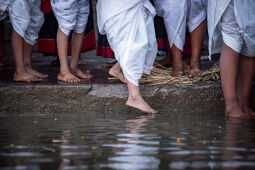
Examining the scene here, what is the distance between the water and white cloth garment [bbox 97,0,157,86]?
1.51 feet

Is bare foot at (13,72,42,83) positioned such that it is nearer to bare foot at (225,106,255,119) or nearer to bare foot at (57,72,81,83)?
bare foot at (57,72,81,83)

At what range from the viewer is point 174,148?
→ 2762mm

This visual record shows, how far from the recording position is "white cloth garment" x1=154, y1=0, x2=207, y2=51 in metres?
4.74

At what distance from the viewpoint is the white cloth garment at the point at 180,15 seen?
15.5ft

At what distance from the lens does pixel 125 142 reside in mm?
2965

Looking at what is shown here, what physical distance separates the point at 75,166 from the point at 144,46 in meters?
2.16

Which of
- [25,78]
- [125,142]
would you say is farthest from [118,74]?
[125,142]

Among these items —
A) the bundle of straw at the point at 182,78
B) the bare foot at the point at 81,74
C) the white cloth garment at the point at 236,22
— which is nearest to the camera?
the white cloth garment at the point at 236,22

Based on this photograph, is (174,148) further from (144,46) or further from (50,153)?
(144,46)

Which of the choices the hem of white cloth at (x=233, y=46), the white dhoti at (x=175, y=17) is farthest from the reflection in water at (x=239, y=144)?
the white dhoti at (x=175, y=17)

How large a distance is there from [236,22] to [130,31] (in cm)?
93

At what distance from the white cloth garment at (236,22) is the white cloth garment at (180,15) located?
2.09 feet

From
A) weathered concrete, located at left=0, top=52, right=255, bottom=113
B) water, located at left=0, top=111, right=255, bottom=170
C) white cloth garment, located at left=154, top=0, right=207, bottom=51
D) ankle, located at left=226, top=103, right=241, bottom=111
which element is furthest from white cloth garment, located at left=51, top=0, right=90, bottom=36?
ankle, located at left=226, top=103, right=241, bottom=111

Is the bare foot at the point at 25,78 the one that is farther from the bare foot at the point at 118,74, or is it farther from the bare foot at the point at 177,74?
the bare foot at the point at 177,74
